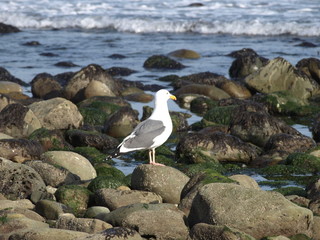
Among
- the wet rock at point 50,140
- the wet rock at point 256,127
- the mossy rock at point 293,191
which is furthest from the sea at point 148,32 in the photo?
the mossy rock at point 293,191

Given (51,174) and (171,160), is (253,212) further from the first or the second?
(171,160)

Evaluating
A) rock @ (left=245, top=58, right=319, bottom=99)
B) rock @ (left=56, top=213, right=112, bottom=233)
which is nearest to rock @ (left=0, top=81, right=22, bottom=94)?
rock @ (left=245, top=58, right=319, bottom=99)

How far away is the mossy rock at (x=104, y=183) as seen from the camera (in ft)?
33.2

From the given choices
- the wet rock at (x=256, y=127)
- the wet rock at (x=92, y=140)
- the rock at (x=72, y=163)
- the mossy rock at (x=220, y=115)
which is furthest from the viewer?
A: the mossy rock at (x=220, y=115)

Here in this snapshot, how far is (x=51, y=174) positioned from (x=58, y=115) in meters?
4.38

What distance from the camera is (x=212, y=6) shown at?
38812 millimetres

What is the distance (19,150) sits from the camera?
39.0 feet

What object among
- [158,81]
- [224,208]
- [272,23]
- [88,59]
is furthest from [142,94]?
[272,23]

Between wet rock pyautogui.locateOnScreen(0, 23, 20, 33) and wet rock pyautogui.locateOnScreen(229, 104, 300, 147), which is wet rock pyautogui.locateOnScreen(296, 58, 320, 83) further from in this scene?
wet rock pyautogui.locateOnScreen(0, 23, 20, 33)

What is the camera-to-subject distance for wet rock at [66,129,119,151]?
13477 mm

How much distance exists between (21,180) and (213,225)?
137 inches

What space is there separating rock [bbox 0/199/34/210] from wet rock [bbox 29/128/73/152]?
12.3 feet

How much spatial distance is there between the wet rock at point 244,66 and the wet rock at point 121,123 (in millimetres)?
6948

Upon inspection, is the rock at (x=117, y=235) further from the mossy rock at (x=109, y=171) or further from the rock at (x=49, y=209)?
the mossy rock at (x=109, y=171)
